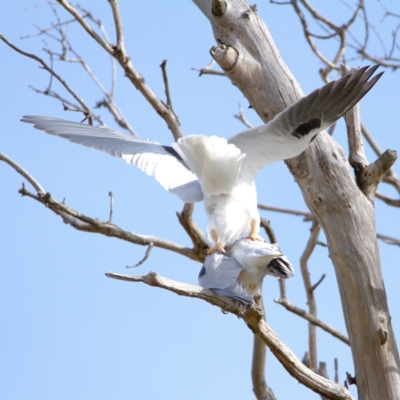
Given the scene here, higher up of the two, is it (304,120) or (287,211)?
(287,211)

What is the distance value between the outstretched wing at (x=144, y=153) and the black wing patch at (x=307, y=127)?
815 mm

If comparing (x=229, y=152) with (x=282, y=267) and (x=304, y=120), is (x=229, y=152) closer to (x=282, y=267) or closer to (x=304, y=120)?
(x=304, y=120)

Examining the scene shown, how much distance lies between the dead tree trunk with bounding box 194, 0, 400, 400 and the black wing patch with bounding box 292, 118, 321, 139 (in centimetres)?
21

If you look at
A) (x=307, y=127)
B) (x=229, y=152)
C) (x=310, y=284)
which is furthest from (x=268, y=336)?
(x=310, y=284)

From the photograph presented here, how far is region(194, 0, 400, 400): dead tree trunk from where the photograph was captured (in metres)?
3.35

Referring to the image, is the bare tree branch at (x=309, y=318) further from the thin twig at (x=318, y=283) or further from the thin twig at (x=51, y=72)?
the thin twig at (x=51, y=72)

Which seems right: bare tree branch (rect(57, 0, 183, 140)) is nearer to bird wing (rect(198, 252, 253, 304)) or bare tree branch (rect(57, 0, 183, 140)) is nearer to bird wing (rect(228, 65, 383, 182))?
bird wing (rect(228, 65, 383, 182))

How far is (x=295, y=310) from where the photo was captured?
4.71 metres

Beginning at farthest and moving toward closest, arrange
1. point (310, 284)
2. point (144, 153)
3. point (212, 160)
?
point (310, 284), point (144, 153), point (212, 160)

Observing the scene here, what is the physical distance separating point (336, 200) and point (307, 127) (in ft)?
1.51

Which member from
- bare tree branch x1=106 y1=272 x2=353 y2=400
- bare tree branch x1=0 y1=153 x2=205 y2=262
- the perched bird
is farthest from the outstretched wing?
bare tree branch x1=106 y1=272 x2=353 y2=400

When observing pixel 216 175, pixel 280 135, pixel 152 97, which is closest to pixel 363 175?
pixel 280 135

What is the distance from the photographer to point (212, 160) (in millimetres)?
3658

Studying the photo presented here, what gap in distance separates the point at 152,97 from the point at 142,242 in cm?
115
